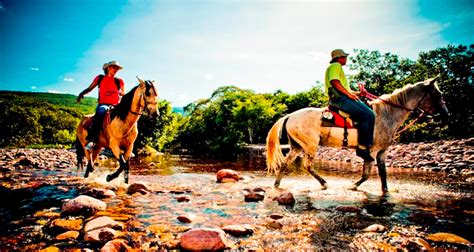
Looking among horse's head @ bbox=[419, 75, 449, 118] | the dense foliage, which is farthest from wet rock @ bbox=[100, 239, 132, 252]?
the dense foliage

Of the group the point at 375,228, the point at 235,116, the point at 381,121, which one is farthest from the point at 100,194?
the point at 235,116

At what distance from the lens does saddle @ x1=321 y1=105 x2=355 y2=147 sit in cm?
663

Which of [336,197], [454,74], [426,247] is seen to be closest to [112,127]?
[336,197]

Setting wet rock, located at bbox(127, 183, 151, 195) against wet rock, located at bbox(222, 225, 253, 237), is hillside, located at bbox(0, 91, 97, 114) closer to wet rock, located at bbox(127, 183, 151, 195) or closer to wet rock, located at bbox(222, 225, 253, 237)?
wet rock, located at bbox(127, 183, 151, 195)

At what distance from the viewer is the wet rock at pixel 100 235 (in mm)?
3205

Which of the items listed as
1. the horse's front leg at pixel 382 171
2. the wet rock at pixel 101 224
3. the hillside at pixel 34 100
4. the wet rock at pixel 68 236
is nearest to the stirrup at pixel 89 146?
the hillside at pixel 34 100

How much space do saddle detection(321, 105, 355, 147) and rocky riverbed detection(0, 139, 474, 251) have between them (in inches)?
63.3

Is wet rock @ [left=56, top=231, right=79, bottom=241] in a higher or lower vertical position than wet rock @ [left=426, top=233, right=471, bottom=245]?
lower

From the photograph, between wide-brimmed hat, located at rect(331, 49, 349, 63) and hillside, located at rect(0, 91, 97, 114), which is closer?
wide-brimmed hat, located at rect(331, 49, 349, 63)

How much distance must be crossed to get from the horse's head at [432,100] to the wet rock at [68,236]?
7.91 m

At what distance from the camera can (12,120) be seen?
27.2 meters

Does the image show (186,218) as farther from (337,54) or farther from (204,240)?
(337,54)

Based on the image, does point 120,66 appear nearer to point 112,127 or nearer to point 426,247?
point 112,127

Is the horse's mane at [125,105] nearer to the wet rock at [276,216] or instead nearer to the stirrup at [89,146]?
the stirrup at [89,146]
